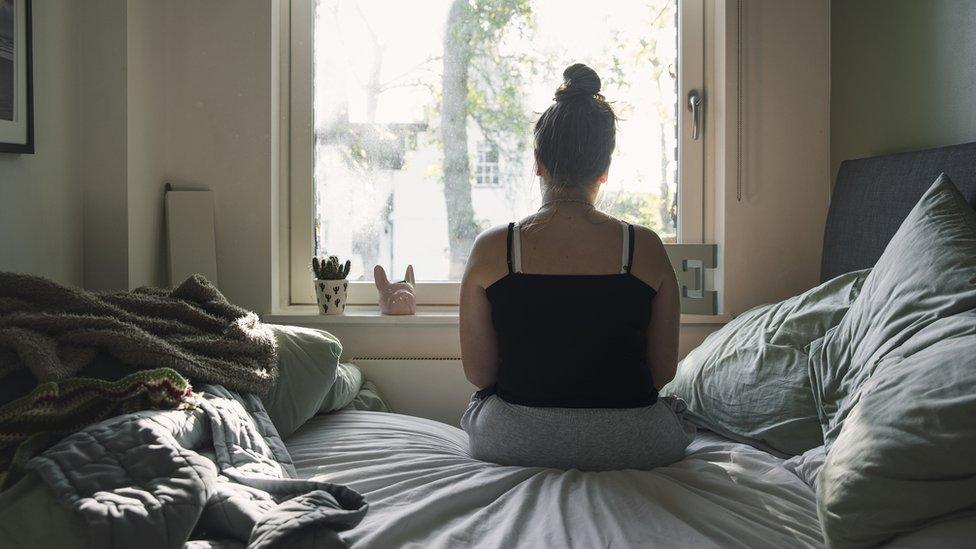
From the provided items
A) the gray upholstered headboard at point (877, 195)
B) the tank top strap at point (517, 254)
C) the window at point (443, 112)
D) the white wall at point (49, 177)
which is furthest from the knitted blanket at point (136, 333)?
the gray upholstered headboard at point (877, 195)

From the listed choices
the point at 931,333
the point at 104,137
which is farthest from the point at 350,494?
the point at 104,137

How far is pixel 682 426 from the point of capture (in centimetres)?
181

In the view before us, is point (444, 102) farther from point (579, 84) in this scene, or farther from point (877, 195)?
point (877, 195)

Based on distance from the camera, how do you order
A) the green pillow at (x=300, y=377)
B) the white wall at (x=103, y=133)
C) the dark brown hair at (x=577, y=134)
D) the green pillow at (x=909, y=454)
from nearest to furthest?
the green pillow at (x=909, y=454) < the dark brown hair at (x=577, y=134) < the green pillow at (x=300, y=377) < the white wall at (x=103, y=133)

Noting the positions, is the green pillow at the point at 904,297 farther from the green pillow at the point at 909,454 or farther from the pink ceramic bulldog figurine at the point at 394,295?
the pink ceramic bulldog figurine at the point at 394,295

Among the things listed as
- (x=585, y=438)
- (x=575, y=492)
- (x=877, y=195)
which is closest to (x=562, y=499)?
(x=575, y=492)

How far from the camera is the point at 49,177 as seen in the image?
7.51 ft

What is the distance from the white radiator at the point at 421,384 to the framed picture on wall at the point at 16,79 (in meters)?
1.14

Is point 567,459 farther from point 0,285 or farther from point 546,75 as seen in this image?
point 546,75

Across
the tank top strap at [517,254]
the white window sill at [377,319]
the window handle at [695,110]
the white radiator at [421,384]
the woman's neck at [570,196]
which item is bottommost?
the white radiator at [421,384]

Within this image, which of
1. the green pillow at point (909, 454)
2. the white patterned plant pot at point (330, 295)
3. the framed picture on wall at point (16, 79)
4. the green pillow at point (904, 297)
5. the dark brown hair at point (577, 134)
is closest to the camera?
the green pillow at point (909, 454)

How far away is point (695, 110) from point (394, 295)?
1.17 m

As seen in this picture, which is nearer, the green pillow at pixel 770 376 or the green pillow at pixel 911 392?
the green pillow at pixel 911 392

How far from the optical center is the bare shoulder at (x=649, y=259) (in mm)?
1742
